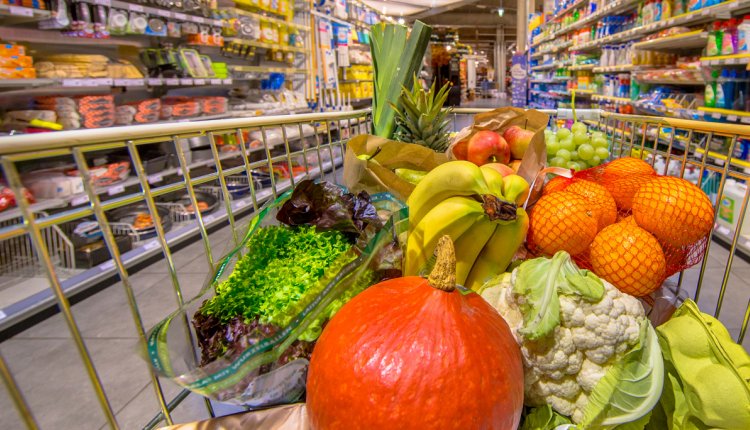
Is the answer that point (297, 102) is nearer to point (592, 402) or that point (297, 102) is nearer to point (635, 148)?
point (635, 148)

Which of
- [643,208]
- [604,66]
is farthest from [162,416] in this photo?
[604,66]

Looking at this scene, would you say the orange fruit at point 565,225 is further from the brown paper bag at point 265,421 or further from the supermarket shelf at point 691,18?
the supermarket shelf at point 691,18

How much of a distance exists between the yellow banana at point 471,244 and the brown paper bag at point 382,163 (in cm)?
26

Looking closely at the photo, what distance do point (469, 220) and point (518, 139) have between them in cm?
69

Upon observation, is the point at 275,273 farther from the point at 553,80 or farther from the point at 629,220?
the point at 553,80

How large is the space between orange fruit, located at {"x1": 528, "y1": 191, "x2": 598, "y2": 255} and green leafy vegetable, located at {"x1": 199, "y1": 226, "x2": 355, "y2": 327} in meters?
0.44

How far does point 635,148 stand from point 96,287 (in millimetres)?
2976

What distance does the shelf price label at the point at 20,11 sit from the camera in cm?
232

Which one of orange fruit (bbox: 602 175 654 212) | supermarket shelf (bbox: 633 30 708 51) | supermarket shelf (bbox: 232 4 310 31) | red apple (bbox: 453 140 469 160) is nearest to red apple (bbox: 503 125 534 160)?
red apple (bbox: 453 140 469 160)

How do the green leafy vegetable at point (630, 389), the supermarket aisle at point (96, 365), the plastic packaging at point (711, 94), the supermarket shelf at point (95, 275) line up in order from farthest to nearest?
the plastic packaging at point (711, 94), the supermarket shelf at point (95, 275), the supermarket aisle at point (96, 365), the green leafy vegetable at point (630, 389)

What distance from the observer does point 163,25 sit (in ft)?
11.4

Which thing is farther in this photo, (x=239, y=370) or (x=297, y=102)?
(x=297, y=102)

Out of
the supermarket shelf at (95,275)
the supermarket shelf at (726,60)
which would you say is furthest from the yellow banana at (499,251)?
the supermarket shelf at (726,60)

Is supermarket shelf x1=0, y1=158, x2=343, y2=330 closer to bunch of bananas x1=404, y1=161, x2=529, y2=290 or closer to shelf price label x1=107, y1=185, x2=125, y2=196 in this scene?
shelf price label x1=107, y1=185, x2=125, y2=196
